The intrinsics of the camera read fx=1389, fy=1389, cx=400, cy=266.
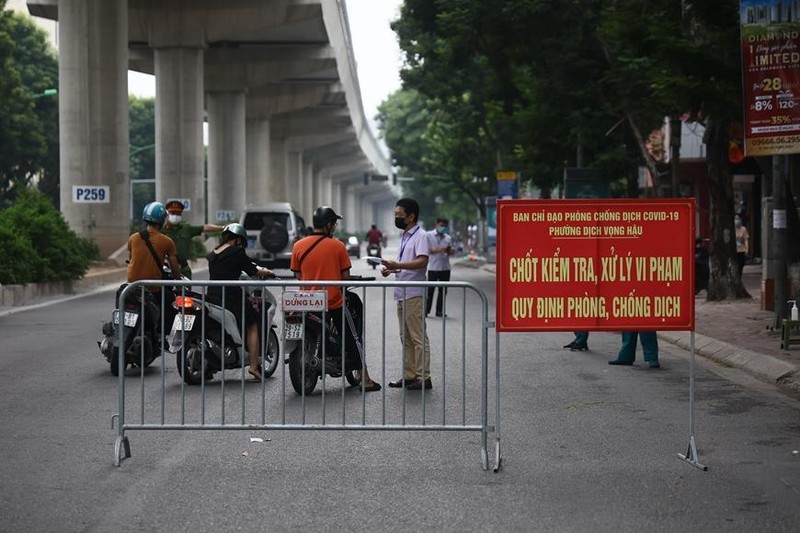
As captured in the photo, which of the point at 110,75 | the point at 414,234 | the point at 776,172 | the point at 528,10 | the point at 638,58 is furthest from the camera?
the point at 110,75

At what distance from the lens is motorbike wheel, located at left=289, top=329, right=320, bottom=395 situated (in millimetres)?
11453

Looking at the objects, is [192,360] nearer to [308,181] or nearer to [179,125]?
[179,125]

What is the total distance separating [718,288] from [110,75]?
2213cm

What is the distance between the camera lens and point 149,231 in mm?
14016

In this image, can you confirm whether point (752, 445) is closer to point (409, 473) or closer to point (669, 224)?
point (669, 224)

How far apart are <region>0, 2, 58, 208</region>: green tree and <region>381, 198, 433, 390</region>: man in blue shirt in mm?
46441

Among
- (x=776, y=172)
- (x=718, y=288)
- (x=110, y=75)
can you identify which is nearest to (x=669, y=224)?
(x=776, y=172)

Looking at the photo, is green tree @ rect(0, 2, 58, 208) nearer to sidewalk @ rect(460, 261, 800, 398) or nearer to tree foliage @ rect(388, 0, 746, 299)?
tree foliage @ rect(388, 0, 746, 299)

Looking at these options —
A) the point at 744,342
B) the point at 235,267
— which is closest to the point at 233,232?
the point at 235,267

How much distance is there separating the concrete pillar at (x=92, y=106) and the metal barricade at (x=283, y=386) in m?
26.9

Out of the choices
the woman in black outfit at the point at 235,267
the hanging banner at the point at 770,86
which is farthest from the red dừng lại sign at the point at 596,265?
the hanging banner at the point at 770,86

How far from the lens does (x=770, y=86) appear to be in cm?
1658

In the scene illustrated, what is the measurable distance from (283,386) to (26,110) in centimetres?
5944

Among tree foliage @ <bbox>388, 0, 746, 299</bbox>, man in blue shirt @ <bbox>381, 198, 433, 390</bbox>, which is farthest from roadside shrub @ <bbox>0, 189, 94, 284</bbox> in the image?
man in blue shirt @ <bbox>381, 198, 433, 390</bbox>
